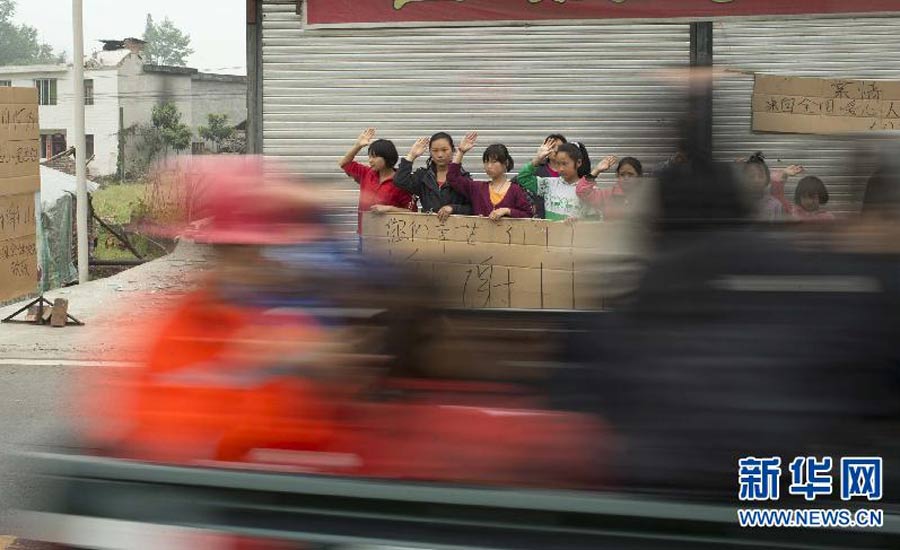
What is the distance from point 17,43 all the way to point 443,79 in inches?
5187

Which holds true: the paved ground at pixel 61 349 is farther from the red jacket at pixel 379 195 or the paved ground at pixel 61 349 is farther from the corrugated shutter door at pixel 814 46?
the corrugated shutter door at pixel 814 46

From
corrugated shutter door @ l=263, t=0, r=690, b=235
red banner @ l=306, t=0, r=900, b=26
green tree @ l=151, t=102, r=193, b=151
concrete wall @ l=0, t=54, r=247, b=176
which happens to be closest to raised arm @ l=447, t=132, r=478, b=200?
red banner @ l=306, t=0, r=900, b=26

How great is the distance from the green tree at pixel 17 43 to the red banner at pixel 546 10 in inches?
4928

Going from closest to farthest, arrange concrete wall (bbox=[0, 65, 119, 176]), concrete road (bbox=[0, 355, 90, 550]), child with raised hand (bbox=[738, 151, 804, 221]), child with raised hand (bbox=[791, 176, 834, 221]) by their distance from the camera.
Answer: child with raised hand (bbox=[738, 151, 804, 221]) < child with raised hand (bbox=[791, 176, 834, 221]) < concrete road (bbox=[0, 355, 90, 550]) < concrete wall (bbox=[0, 65, 119, 176])

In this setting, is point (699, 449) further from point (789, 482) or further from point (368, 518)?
point (368, 518)

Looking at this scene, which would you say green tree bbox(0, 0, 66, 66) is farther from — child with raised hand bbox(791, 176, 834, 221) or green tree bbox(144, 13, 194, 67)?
child with raised hand bbox(791, 176, 834, 221)

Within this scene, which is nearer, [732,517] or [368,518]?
[732,517]

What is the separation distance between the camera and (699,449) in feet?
8.41

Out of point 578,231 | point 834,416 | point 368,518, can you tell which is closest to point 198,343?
point 368,518

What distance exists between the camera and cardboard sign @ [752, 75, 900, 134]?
31.1 feet

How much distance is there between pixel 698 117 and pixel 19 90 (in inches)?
308

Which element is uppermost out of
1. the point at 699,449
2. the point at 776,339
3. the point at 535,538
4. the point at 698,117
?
the point at 698,117

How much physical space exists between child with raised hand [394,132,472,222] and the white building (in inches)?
1973

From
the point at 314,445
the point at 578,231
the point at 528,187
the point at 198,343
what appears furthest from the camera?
the point at 528,187
